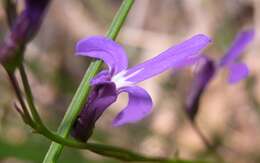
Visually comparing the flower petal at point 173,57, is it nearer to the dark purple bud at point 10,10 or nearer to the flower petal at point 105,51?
the flower petal at point 105,51

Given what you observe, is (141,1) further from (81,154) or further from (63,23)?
(81,154)

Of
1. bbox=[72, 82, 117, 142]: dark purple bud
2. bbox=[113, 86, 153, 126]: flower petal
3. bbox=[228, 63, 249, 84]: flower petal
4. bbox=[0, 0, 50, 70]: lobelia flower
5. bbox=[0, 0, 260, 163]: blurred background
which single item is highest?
bbox=[0, 0, 50, 70]: lobelia flower

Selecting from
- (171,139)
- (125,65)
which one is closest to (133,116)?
(125,65)

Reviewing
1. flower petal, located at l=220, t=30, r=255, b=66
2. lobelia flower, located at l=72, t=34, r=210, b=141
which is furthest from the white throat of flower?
flower petal, located at l=220, t=30, r=255, b=66

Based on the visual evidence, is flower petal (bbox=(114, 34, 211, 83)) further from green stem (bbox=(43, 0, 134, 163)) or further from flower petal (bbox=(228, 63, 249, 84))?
flower petal (bbox=(228, 63, 249, 84))

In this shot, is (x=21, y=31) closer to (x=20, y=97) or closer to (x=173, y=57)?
(x=20, y=97)

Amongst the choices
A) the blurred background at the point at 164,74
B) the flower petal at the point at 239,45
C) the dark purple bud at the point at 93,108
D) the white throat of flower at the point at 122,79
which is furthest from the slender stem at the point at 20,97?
the blurred background at the point at 164,74
